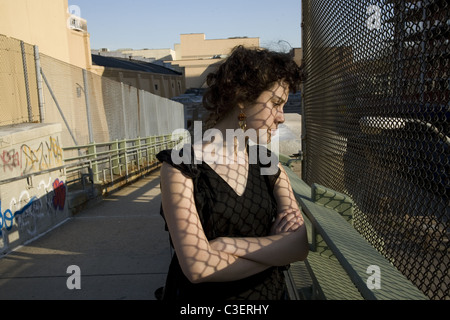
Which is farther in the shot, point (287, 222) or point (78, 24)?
point (78, 24)

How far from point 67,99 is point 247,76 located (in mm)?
8480

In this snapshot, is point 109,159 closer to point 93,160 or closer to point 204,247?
point 93,160

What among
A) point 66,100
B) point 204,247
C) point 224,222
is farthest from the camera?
point 66,100

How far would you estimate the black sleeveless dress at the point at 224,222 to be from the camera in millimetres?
1648

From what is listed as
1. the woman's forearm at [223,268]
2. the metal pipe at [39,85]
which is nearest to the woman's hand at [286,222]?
the woman's forearm at [223,268]

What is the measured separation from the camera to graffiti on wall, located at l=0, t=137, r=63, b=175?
5223 mm

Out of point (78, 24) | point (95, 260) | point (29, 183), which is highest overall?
point (78, 24)

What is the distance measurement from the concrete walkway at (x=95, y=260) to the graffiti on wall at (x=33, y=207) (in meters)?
0.27

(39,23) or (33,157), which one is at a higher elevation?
(39,23)

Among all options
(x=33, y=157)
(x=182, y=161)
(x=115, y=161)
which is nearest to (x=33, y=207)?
(x=33, y=157)

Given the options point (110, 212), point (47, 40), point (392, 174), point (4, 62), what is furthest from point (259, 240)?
point (47, 40)

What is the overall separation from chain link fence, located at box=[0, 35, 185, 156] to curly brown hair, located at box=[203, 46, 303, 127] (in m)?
5.81

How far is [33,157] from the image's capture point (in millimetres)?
5918

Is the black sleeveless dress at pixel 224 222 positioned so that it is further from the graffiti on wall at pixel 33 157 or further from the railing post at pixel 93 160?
the railing post at pixel 93 160
